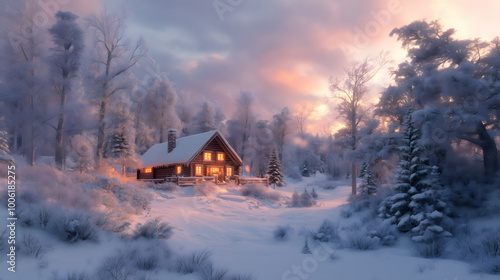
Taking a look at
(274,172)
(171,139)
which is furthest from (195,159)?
(274,172)

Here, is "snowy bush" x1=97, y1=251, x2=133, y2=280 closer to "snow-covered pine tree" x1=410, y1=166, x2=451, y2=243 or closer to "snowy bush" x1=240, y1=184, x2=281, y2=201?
"snow-covered pine tree" x1=410, y1=166, x2=451, y2=243

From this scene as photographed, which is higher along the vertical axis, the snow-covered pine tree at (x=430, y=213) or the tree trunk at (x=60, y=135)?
the tree trunk at (x=60, y=135)

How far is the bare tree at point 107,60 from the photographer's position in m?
22.6

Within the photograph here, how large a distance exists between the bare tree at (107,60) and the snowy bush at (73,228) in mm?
18129

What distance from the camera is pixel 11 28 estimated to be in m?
19.9

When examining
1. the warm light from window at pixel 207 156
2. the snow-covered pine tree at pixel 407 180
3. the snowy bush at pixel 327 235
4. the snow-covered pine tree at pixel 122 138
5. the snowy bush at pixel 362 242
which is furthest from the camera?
the warm light from window at pixel 207 156

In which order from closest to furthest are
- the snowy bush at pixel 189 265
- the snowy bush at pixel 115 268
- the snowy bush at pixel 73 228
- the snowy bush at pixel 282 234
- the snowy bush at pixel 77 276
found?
the snowy bush at pixel 77 276, the snowy bush at pixel 115 268, the snowy bush at pixel 189 265, the snowy bush at pixel 73 228, the snowy bush at pixel 282 234

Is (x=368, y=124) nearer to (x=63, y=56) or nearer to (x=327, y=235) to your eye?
(x=327, y=235)

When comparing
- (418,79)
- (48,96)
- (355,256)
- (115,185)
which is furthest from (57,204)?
(48,96)

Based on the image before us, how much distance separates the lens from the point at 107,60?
23250mm

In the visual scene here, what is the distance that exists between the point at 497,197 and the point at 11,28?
30411mm

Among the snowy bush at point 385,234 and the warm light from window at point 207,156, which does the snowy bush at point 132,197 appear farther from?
the warm light from window at point 207,156

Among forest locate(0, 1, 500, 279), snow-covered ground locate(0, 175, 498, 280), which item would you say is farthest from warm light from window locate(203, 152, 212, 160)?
snow-covered ground locate(0, 175, 498, 280)

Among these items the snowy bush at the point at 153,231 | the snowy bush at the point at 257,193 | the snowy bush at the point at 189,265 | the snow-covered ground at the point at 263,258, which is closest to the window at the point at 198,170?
the snowy bush at the point at 257,193
